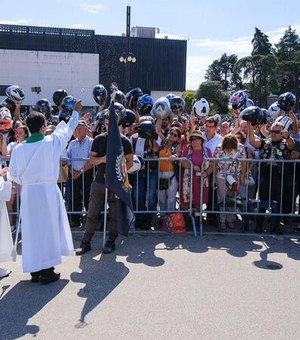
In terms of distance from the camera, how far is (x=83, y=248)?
6566 millimetres

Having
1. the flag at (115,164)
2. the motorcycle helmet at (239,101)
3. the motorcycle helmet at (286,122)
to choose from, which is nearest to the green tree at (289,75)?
the motorcycle helmet at (239,101)

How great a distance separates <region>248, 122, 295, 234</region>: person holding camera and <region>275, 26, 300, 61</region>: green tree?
80209 millimetres

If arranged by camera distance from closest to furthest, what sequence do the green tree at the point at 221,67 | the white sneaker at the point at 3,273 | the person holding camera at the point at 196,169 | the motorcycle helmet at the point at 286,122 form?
the white sneaker at the point at 3,273, the person holding camera at the point at 196,169, the motorcycle helmet at the point at 286,122, the green tree at the point at 221,67

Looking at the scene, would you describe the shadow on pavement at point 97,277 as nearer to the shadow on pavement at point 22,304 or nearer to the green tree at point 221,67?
the shadow on pavement at point 22,304

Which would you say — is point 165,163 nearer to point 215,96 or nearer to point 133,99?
point 133,99

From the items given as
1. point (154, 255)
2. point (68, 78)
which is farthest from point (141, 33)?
point (154, 255)

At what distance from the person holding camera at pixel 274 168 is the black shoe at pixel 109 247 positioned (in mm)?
2601

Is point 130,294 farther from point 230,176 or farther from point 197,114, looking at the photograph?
point 197,114

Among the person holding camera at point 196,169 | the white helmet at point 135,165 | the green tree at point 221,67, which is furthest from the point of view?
the green tree at point 221,67

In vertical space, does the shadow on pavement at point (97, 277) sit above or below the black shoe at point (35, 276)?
below

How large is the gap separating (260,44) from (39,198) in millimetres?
82445

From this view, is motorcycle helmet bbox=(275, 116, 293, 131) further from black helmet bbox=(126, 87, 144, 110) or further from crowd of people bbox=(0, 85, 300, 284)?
black helmet bbox=(126, 87, 144, 110)

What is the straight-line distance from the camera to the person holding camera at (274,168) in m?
7.67

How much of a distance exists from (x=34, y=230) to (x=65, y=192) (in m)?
3.04
